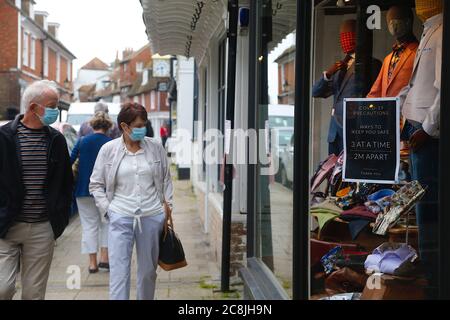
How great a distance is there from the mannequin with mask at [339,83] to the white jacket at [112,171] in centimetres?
132

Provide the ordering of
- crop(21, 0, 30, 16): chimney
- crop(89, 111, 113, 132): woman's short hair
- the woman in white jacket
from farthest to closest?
crop(21, 0, 30, 16): chimney < crop(89, 111, 113, 132): woman's short hair < the woman in white jacket

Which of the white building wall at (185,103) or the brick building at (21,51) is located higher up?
the brick building at (21,51)

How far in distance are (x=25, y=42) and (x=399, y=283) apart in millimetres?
31683

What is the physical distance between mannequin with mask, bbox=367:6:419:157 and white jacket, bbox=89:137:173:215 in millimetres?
1732

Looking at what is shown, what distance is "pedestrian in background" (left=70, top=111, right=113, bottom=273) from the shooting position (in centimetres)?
608

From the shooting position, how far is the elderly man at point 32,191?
3674 mm

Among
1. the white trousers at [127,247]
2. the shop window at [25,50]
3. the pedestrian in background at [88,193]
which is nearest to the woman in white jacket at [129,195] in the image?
the white trousers at [127,247]

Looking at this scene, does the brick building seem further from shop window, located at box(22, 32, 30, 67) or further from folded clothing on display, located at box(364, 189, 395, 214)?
folded clothing on display, located at box(364, 189, 395, 214)

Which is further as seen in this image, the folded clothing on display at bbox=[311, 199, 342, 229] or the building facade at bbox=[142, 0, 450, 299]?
the folded clothing on display at bbox=[311, 199, 342, 229]

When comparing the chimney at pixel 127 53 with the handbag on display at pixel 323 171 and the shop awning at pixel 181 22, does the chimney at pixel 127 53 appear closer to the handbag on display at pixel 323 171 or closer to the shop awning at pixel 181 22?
the shop awning at pixel 181 22

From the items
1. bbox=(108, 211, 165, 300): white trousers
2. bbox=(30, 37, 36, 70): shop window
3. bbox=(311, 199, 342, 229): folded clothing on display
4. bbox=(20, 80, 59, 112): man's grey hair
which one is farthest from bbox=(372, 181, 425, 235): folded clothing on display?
bbox=(30, 37, 36, 70): shop window

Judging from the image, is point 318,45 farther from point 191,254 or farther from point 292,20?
Answer: point 191,254

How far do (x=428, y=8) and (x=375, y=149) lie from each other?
845mm

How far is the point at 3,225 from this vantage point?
11.9 feet
